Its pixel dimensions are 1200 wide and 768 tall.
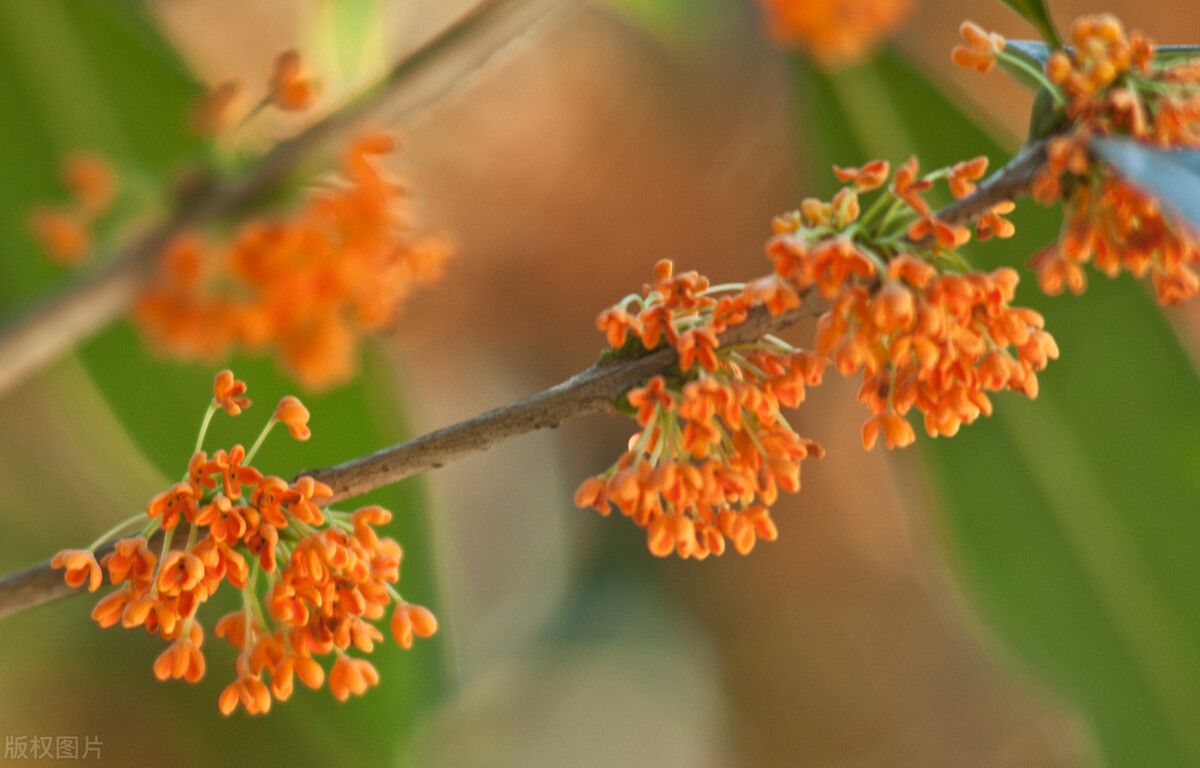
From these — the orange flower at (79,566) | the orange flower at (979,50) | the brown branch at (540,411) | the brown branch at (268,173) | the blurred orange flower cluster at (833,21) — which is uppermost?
A: the brown branch at (268,173)

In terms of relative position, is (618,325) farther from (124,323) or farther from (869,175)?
(124,323)

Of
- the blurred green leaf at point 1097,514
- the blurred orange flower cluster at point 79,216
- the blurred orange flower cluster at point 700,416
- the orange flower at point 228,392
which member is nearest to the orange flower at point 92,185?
the blurred orange flower cluster at point 79,216

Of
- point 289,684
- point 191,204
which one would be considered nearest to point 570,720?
point 191,204

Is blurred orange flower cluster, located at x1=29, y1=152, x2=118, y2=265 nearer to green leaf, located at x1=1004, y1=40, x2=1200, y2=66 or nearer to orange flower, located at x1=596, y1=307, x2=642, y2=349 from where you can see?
orange flower, located at x1=596, y1=307, x2=642, y2=349

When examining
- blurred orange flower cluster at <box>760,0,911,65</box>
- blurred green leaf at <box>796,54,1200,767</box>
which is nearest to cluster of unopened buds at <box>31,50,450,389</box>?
blurred orange flower cluster at <box>760,0,911,65</box>

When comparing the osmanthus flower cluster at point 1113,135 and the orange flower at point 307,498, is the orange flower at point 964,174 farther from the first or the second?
the orange flower at point 307,498

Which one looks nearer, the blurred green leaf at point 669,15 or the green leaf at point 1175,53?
the green leaf at point 1175,53

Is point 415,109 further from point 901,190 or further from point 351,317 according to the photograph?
point 901,190
